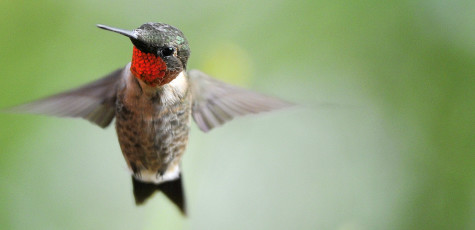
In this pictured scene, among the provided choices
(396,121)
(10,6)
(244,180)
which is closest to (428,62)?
(396,121)

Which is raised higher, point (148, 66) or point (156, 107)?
point (148, 66)

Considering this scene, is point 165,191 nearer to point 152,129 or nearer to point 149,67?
point 152,129

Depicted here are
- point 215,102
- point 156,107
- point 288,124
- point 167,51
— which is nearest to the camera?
point 167,51

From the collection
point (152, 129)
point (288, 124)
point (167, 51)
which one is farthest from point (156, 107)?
point (288, 124)

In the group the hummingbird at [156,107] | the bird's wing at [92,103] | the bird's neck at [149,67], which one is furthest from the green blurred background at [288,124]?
the bird's neck at [149,67]

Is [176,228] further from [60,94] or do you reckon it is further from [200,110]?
[60,94]

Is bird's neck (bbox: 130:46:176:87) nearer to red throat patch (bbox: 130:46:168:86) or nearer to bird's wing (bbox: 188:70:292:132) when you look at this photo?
red throat patch (bbox: 130:46:168:86)
